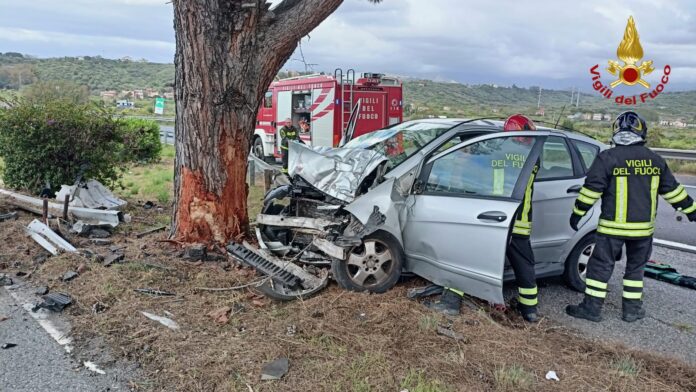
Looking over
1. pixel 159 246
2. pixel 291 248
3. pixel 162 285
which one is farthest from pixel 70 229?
pixel 291 248

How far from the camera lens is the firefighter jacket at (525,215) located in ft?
15.0

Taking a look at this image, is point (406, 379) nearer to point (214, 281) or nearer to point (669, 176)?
point (214, 281)

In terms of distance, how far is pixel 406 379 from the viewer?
11.0 ft

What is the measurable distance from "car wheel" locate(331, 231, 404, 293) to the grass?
1.51 meters

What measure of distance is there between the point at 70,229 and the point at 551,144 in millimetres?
5587

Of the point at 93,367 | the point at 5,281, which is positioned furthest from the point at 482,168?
the point at 5,281

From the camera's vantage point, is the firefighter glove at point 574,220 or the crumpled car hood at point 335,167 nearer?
the firefighter glove at point 574,220

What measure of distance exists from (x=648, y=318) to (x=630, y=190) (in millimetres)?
1231

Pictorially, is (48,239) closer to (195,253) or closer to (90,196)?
(195,253)

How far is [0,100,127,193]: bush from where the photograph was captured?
8.12 m

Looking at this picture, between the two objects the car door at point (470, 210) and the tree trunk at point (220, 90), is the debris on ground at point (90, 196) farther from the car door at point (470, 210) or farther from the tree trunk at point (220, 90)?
the car door at point (470, 210)

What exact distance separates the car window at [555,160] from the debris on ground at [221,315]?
3118 mm

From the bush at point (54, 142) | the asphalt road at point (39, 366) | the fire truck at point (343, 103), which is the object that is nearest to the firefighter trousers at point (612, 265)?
the asphalt road at point (39, 366)

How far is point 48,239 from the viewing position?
5.89 meters
